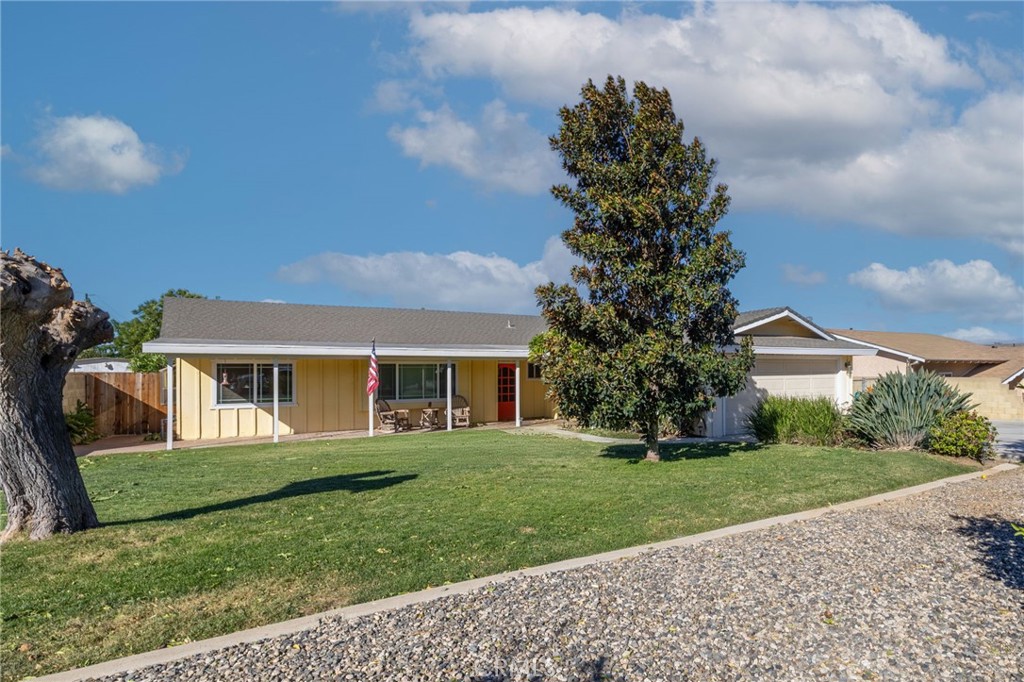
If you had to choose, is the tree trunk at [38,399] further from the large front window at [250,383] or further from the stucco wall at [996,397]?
the stucco wall at [996,397]

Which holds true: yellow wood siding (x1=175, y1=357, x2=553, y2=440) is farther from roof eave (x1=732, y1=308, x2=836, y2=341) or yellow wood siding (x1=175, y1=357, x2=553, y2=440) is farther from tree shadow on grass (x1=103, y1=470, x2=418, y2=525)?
tree shadow on grass (x1=103, y1=470, x2=418, y2=525)

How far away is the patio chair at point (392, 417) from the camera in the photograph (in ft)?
59.8

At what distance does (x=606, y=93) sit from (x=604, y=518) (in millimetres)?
7267

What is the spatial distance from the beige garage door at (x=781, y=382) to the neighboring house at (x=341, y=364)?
28mm

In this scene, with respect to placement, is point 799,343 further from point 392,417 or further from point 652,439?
point 392,417

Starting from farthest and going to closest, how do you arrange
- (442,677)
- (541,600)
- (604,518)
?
(604,518), (541,600), (442,677)

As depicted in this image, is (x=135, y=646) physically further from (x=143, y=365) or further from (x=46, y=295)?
(x=143, y=365)

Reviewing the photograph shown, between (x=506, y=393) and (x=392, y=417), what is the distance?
4.74 metres

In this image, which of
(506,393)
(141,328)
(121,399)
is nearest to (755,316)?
(506,393)

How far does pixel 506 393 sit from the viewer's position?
21.8 metres

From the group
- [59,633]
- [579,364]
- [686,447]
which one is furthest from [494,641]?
[686,447]

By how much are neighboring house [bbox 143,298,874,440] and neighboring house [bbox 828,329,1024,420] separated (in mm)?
5706

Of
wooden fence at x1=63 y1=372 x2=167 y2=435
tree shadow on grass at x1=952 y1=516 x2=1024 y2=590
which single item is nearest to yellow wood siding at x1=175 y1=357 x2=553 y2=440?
wooden fence at x1=63 y1=372 x2=167 y2=435

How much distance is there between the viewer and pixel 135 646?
3.99m
